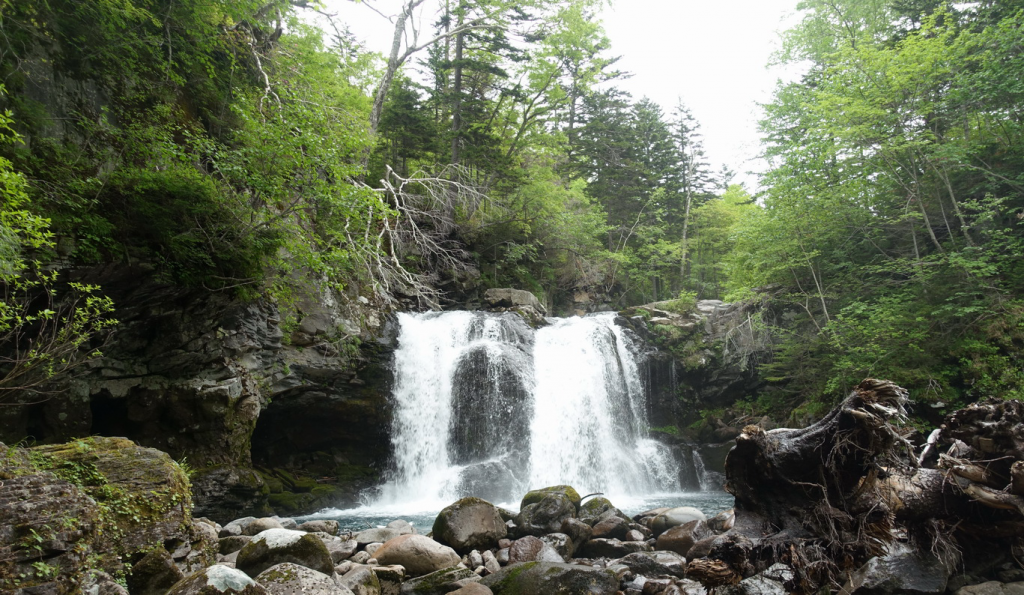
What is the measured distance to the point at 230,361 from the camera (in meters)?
8.75

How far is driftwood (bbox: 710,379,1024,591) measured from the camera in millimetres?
3326

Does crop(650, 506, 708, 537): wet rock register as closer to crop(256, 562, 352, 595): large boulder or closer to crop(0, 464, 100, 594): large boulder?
crop(256, 562, 352, 595): large boulder

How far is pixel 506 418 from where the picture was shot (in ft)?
39.0

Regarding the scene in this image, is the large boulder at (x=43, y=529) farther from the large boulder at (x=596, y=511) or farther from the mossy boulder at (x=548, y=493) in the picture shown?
the large boulder at (x=596, y=511)

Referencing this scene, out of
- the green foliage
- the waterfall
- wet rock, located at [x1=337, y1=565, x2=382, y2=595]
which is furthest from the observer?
the waterfall

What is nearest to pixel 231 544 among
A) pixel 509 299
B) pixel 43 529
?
pixel 43 529

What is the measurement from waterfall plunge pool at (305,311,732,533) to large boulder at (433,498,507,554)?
3.53 metres

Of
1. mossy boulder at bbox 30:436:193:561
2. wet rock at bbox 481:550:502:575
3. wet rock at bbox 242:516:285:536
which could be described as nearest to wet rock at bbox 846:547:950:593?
wet rock at bbox 481:550:502:575

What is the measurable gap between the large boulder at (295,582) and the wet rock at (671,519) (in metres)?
4.99

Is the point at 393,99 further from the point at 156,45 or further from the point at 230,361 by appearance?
the point at 230,361

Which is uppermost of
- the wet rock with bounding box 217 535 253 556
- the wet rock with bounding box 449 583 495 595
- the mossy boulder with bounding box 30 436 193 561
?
the mossy boulder with bounding box 30 436 193 561

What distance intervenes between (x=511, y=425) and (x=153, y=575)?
8787 mm

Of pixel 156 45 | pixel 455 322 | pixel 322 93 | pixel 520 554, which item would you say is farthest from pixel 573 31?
pixel 520 554

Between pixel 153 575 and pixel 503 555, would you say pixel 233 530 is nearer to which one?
pixel 153 575
